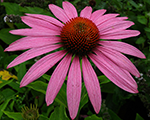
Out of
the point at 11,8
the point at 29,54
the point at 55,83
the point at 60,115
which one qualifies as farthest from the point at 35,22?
the point at 11,8

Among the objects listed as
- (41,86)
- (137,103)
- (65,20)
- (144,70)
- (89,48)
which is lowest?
(137,103)

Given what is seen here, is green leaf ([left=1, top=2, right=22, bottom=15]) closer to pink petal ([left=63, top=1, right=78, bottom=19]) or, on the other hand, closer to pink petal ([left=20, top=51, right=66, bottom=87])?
pink petal ([left=63, top=1, right=78, bottom=19])

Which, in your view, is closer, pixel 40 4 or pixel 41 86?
pixel 41 86

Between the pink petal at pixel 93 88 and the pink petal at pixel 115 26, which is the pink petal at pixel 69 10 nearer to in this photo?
the pink petal at pixel 115 26

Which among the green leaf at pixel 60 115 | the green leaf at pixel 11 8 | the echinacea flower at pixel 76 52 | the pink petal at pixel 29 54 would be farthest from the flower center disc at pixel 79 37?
the green leaf at pixel 11 8

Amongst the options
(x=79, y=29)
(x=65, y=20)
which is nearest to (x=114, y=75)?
(x=79, y=29)

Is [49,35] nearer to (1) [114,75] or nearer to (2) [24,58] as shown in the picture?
(2) [24,58]

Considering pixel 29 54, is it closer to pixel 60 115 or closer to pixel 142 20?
pixel 60 115
